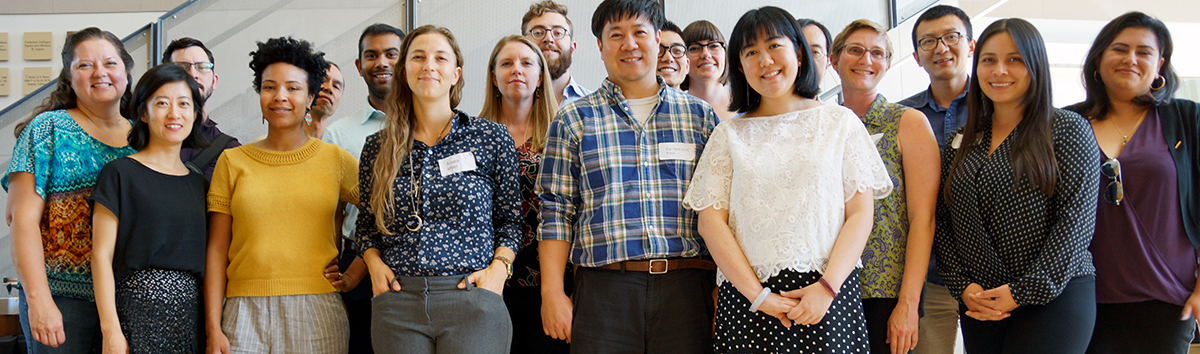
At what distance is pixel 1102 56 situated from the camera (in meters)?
2.17

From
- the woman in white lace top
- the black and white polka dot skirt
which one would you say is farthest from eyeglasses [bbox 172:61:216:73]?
the black and white polka dot skirt

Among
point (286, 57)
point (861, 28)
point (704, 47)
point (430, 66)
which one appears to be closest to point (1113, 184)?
point (861, 28)

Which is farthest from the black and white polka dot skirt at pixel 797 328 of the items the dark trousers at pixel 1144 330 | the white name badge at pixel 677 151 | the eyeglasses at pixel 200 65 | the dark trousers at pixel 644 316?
the eyeglasses at pixel 200 65

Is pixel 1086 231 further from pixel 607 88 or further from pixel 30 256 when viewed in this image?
pixel 30 256

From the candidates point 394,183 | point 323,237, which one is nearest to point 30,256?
point 323,237

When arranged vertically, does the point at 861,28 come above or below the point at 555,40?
below

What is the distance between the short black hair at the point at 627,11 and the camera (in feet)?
7.11

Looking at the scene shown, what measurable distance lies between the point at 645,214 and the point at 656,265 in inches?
5.9

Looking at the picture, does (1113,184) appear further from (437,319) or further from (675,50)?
(437,319)

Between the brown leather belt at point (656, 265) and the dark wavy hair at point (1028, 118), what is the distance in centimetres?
80

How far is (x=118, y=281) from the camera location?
7.06 ft

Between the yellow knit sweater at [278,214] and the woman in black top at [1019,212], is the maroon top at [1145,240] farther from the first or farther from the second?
the yellow knit sweater at [278,214]

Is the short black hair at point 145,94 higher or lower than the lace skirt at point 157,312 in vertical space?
higher

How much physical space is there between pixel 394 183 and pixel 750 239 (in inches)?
41.2
